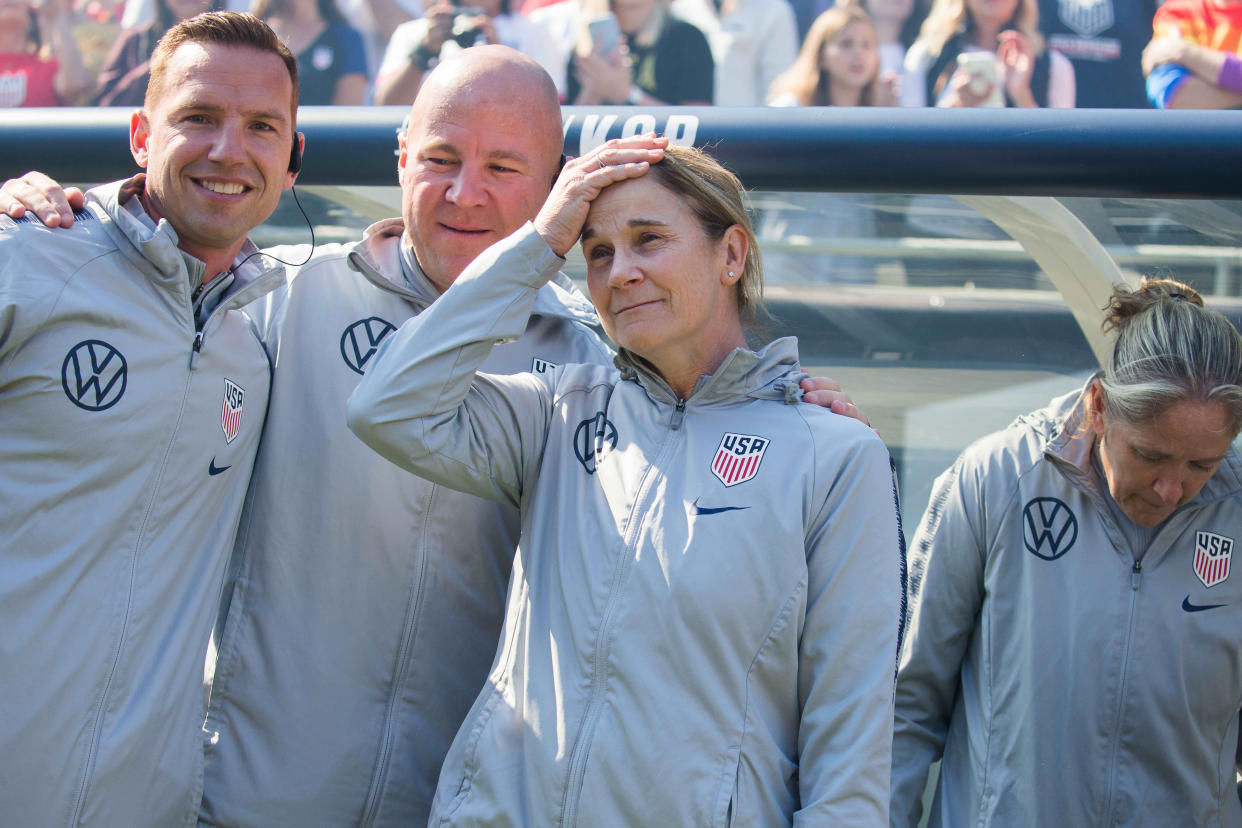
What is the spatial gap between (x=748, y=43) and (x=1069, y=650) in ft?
14.8

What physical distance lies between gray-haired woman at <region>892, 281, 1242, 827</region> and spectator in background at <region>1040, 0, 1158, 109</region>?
3.88 m

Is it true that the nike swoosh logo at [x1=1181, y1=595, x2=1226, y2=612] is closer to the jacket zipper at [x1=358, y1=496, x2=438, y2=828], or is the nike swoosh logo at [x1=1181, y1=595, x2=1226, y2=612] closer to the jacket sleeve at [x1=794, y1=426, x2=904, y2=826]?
the jacket sleeve at [x1=794, y1=426, x2=904, y2=826]

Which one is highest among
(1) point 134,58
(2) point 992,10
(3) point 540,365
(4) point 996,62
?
(2) point 992,10

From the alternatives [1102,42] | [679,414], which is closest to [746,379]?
[679,414]

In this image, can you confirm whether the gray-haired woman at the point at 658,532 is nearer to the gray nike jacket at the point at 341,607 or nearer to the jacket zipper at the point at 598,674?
the jacket zipper at the point at 598,674

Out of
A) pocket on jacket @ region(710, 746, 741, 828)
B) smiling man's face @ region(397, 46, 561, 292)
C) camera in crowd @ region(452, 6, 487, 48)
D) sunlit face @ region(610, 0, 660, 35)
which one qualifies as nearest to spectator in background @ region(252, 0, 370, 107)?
camera in crowd @ region(452, 6, 487, 48)

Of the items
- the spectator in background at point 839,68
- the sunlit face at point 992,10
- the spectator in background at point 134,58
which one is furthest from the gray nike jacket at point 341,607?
the spectator in background at point 134,58

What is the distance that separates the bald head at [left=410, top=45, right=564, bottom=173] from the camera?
205 centimetres

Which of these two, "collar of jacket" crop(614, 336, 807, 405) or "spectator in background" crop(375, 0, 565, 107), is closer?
"collar of jacket" crop(614, 336, 807, 405)

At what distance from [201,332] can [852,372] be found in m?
1.79

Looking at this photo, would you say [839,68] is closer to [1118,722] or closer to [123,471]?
[1118,722]

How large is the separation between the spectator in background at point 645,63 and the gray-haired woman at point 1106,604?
4.00m

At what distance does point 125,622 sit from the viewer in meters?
1.74

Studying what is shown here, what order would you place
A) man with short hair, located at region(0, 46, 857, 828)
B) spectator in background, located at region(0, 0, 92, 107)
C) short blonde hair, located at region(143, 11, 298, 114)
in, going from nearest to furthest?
man with short hair, located at region(0, 46, 857, 828)
short blonde hair, located at region(143, 11, 298, 114)
spectator in background, located at region(0, 0, 92, 107)
